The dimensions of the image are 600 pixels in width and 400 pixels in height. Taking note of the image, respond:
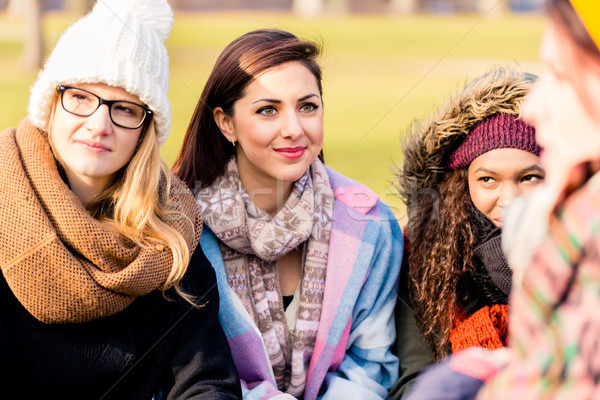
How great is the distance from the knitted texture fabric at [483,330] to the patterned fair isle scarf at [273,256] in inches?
22.1

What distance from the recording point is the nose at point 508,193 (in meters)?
2.72

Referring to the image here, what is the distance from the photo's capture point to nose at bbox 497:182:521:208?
8.93ft

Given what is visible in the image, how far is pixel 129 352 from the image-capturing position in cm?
233

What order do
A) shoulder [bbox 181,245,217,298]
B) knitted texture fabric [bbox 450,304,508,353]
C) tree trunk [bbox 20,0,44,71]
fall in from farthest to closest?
tree trunk [bbox 20,0,44,71] → knitted texture fabric [bbox 450,304,508,353] → shoulder [bbox 181,245,217,298]

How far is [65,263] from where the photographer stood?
85.3 inches

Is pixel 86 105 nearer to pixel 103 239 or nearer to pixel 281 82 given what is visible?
pixel 103 239

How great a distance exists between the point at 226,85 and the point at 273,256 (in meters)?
0.73

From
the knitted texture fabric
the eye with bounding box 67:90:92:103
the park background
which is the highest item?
the park background

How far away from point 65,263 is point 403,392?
142 centimetres

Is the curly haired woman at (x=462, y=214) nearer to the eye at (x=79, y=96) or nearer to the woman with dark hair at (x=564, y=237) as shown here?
the eye at (x=79, y=96)

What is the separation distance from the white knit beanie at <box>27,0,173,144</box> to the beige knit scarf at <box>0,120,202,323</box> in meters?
0.23

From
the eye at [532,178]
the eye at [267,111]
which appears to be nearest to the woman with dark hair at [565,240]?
the eye at [532,178]

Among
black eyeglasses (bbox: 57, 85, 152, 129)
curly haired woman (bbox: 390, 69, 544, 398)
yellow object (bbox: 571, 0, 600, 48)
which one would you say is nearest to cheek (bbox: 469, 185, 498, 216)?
curly haired woman (bbox: 390, 69, 544, 398)

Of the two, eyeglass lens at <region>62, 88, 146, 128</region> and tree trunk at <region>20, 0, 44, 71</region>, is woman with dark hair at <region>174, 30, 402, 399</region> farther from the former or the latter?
tree trunk at <region>20, 0, 44, 71</region>
